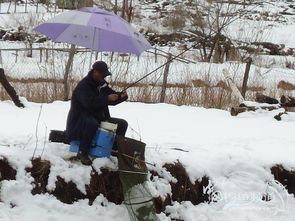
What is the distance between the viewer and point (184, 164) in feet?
16.7

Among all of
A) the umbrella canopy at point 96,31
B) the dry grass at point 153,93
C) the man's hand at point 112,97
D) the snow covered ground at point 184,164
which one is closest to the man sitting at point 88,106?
the man's hand at point 112,97

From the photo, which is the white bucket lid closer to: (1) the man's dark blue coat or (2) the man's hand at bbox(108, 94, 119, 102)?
(1) the man's dark blue coat

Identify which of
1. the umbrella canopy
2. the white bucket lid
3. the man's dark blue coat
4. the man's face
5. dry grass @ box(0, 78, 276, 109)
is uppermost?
the umbrella canopy

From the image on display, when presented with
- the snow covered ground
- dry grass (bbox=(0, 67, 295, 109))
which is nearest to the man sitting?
the snow covered ground

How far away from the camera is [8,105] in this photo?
299 inches

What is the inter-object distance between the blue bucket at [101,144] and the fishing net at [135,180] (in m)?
0.17

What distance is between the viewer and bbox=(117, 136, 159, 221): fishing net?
14.2ft

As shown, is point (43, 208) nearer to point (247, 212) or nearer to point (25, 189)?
point (25, 189)

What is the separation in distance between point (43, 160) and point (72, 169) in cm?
33

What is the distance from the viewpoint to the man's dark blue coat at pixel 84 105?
451 cm

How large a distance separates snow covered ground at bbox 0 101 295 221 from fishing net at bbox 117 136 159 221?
240 mm

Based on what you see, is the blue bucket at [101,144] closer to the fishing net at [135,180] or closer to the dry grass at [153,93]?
the fishing net at [135,180]

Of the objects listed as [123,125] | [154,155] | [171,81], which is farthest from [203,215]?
[171,81]

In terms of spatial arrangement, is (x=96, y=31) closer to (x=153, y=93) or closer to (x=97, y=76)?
(x=97, y=76)
